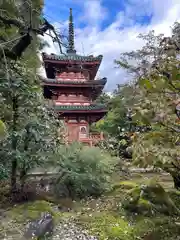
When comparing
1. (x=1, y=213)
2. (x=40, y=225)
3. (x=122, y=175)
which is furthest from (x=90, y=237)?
(x=122, y=175)

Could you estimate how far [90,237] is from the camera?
5.48m

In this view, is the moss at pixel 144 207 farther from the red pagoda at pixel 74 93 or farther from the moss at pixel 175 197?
the red pagoda at pixel 74 93

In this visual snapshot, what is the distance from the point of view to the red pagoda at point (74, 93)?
1477 cm

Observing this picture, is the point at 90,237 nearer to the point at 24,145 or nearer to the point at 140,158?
the point at 140,158

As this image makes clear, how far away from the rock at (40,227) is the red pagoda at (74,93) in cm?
866

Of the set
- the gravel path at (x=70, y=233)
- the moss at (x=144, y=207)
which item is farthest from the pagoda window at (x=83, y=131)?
the gravel path at (x=70, y=233)

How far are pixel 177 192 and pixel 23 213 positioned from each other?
4.37 m

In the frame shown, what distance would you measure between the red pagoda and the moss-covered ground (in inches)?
285

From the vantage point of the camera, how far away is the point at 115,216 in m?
6.58

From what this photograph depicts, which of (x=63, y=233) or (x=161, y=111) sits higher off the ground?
(x=161, y=111)

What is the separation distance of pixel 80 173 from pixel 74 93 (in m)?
8.53

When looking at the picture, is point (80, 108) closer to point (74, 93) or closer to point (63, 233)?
point (74, 93)

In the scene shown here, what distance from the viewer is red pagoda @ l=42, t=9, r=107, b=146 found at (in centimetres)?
1477

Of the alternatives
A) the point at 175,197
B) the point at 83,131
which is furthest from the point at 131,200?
the point at 83,131
